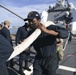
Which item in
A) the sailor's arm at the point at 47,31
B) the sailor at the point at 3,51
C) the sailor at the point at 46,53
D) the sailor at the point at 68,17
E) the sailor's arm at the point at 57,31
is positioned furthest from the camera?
the sailor at the point at 68,17

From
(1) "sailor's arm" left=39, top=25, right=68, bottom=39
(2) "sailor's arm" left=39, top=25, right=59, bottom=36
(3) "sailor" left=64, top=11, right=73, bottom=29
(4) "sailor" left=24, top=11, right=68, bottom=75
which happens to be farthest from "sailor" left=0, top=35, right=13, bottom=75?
(3) "sailor" left=64, top=11, right=73, bottom=29

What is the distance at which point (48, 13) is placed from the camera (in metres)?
38.0

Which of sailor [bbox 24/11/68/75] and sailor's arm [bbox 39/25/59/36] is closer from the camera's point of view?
sailor's arm [bbox 39/25/59/36]

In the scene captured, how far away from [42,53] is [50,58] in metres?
0.18

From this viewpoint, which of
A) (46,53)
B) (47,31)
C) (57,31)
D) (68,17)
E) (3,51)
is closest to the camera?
(3,51)

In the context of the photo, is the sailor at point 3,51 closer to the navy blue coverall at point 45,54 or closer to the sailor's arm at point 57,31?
the sailor's arm at point 57,31

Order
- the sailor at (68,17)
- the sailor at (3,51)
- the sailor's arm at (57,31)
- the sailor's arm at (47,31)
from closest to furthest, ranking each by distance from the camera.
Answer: the sailor at (3,51), the sailor's arm at (47,31), the sailor's arm at (57,31), the sailor at (68,17)

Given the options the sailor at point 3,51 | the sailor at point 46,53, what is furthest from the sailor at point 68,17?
the sailor at point 3,51

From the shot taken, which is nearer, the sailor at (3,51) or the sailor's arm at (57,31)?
the sailor at (3,51)

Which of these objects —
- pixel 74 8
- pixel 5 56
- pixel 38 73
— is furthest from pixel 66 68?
pixel 74 8

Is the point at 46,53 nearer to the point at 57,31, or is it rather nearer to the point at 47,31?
the point at 57,31

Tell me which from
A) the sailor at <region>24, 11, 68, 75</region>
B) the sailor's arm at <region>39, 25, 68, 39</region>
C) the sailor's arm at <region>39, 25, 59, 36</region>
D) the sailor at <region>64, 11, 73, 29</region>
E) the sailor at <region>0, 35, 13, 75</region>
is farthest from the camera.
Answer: the sailor at <region>64, 11, 73, 29</region>

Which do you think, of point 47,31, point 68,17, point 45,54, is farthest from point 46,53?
point 68,17

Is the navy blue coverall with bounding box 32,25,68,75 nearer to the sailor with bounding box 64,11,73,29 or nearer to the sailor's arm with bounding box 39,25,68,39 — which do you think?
the sailor's arm with bounding box 39,25,68,39
